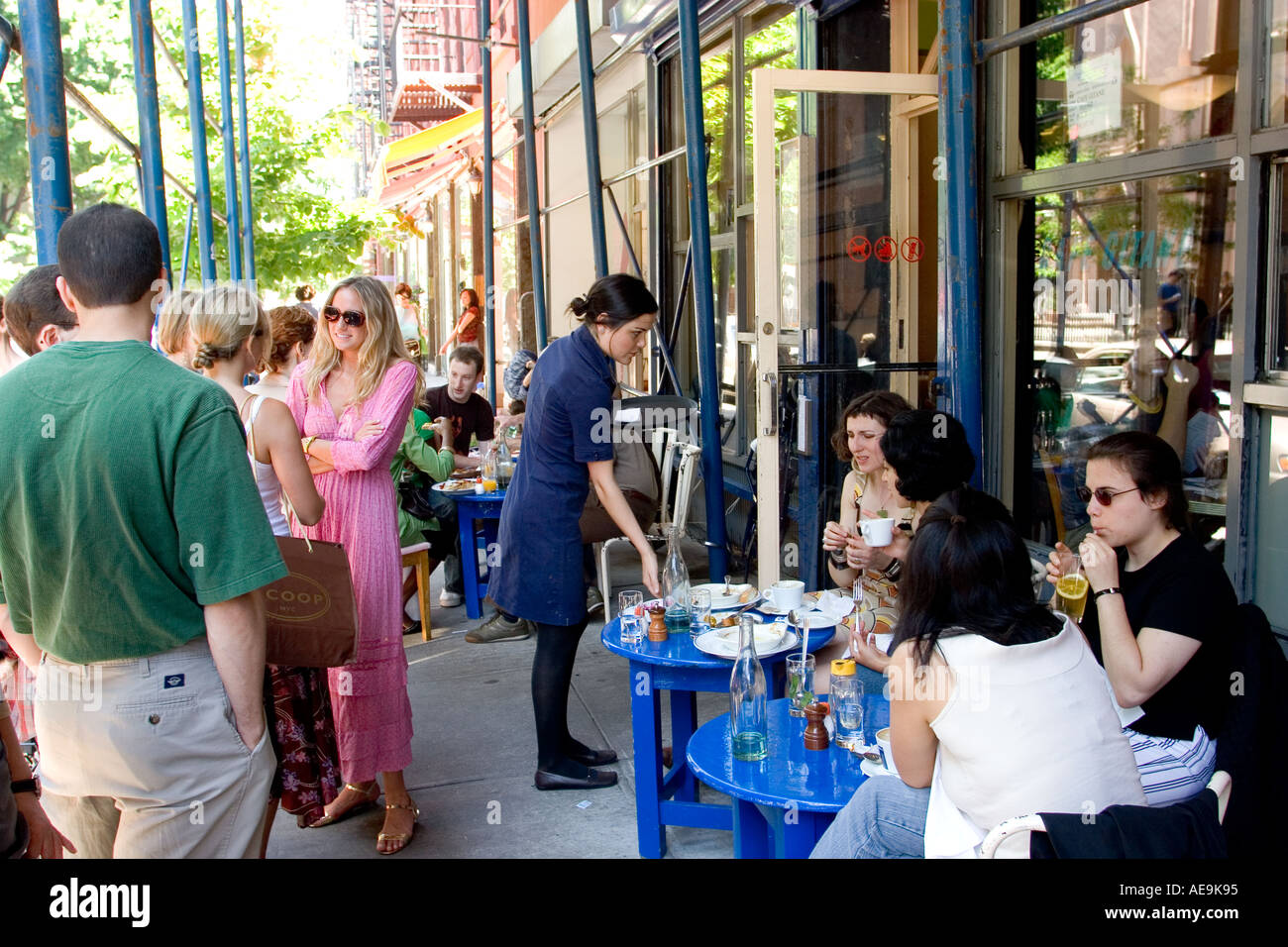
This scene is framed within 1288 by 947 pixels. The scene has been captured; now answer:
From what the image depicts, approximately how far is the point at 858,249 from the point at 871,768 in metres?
3.57

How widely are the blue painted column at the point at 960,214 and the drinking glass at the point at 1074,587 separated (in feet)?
4.47

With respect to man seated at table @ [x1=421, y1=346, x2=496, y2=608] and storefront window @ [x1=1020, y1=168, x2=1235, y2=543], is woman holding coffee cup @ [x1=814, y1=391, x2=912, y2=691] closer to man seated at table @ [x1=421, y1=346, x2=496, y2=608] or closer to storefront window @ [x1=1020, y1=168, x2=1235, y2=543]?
storefront window @ [x1=1020, y1=168, x2=1235, y2=543]

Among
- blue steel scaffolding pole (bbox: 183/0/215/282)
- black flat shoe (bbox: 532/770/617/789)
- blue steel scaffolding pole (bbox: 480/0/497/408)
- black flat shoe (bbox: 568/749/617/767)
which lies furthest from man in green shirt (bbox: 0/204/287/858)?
blue steel scaffolding pole (bbox: 480/0/497/408)

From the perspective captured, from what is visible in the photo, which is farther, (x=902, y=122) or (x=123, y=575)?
(x=902, y=122)

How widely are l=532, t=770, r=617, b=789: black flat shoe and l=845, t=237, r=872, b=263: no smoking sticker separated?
2.83 metres

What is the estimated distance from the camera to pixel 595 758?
4156mm

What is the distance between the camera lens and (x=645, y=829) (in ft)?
10.9

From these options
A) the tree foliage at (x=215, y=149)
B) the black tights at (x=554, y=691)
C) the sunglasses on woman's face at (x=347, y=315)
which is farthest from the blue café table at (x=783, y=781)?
the tree foliage at (x=215, y=149)

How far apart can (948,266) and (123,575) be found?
3.26 m

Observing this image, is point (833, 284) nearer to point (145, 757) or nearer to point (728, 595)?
point (728, 595)

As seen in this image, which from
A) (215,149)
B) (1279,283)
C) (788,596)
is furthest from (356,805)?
(215,149)
